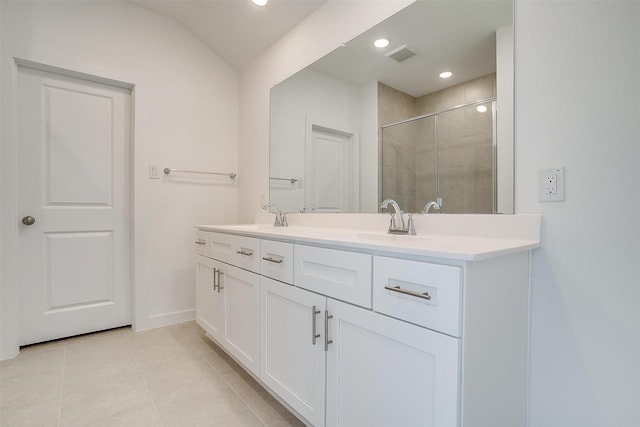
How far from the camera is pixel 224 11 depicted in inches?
91.6

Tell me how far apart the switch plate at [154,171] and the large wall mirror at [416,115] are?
1.21 m

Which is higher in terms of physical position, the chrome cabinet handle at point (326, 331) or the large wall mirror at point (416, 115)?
the large wall mirror at point (416, 115)

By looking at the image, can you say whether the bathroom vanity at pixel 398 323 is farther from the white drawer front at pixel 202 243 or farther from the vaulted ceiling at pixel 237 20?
the vaulted ceiling at pixel 237 20

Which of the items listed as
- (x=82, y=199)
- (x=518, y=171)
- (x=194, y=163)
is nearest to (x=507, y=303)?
(x=518, y=171)

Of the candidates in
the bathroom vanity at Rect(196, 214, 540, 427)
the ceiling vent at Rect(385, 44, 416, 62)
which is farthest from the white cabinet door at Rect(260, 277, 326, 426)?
the ceiling vent at Rect(385, 44, 416, 62)

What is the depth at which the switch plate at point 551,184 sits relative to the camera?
105 centimetres

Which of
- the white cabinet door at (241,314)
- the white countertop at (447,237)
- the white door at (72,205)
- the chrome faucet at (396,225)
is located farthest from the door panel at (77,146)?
the chrome faucet at (396,225)

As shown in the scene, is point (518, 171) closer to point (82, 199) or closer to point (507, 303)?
point (507, 303)

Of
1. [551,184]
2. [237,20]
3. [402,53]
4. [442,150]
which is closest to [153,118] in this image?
[237,20]

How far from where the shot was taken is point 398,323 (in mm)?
903

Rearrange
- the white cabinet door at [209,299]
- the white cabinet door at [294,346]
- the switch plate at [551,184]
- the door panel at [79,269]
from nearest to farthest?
the switch plate at [551,184]
the white cabinet door at [294,346]
the white cabinet door at [209,299]
the door panel at [79,269]

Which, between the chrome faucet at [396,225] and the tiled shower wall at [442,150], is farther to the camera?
the chrome faucet at [396,225]

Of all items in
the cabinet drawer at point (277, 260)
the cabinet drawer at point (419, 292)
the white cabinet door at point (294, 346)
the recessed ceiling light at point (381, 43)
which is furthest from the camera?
the recessed ceiling light at point (381, 43)

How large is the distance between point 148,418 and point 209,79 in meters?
2.54
